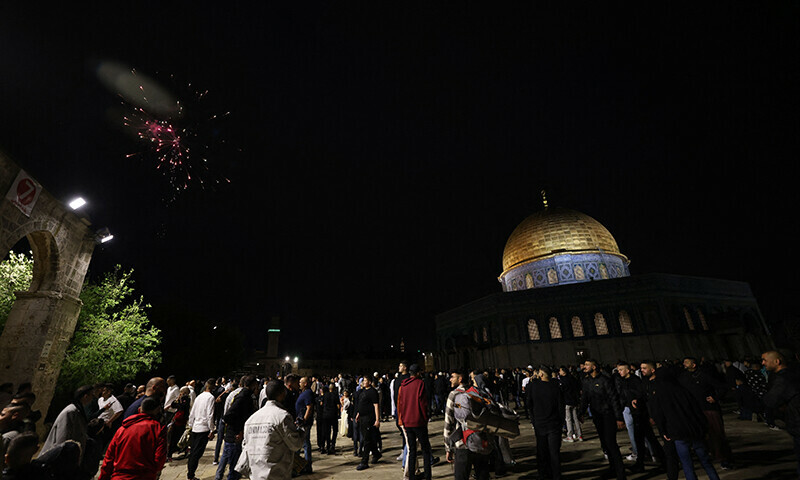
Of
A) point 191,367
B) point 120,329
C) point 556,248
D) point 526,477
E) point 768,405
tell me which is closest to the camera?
point 768,405

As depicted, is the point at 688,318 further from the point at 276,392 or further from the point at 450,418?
the point at 276,392

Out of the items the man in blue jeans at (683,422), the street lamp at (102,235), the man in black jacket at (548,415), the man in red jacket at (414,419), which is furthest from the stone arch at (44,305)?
the man in blue jeans at (683,422)

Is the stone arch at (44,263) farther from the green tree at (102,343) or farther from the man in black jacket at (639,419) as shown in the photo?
the man in black jacket at (639,419)

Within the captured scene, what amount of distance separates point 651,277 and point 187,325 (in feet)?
134

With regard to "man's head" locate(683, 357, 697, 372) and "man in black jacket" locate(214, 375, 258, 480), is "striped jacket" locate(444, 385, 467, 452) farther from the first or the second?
"man's head" locate(683, 357, 697, 372)

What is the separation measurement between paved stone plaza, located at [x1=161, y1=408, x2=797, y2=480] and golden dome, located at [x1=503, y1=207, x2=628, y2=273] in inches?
1223

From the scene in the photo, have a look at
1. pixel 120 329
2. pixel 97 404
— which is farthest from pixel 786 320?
pixel 120 329

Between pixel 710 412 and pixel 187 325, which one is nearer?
pixel 710 412

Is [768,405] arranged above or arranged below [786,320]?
below

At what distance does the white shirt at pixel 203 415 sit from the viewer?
23.3ft

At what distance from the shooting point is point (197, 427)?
7.10 metres

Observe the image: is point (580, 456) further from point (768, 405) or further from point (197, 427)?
point (197, 427)

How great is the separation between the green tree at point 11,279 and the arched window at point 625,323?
3864cm

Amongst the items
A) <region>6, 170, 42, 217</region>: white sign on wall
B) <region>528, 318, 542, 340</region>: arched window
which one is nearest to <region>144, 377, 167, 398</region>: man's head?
<region>6, 170, 42, 217</region>: white sign on wall
